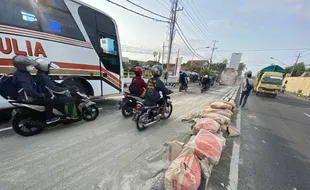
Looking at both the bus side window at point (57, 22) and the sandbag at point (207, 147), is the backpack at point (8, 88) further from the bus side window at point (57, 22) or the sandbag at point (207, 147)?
the sandbag at point (207, 147)

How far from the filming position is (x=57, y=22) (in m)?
4.84

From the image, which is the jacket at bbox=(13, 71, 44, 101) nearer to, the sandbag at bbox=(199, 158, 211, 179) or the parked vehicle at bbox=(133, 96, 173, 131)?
the parked vehicle at bbox=(133, 96, 173, 131)

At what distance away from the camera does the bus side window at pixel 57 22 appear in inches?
180

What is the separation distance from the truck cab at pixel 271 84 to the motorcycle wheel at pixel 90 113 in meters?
17.3

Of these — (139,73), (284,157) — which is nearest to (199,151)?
(284,157)

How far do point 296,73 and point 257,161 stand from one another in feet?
237

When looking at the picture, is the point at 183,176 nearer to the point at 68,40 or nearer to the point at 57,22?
the point at 68,40

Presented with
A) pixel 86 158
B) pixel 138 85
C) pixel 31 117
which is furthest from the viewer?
pixel 138 85

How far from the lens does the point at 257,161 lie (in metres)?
3.51

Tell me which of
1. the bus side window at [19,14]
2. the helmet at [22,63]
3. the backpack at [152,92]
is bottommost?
the backpack at [152,92]

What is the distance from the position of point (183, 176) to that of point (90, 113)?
3.80 metres

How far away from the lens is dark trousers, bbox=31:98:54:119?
377cm

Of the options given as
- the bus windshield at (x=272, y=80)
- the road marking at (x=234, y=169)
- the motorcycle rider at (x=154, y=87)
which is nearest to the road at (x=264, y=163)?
the road marking at (x=234, y=169)

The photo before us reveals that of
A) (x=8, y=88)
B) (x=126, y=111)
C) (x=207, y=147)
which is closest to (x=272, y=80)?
(x=126, y=111)
